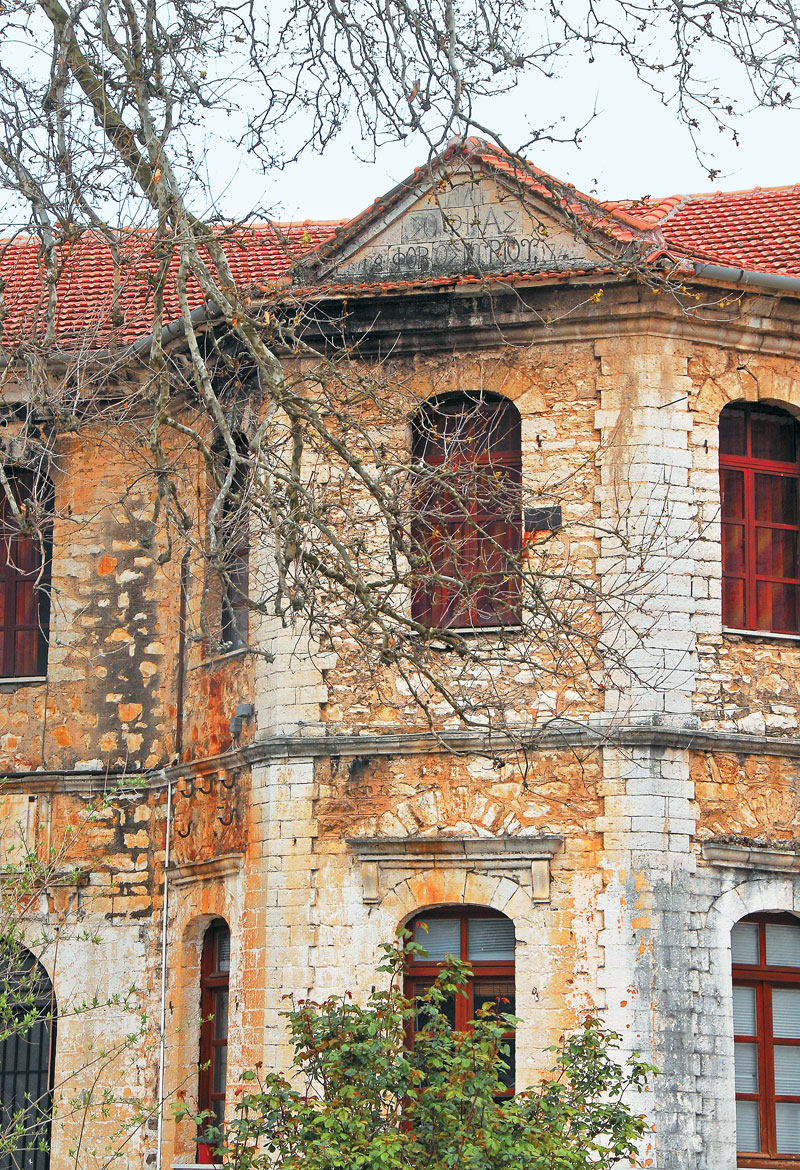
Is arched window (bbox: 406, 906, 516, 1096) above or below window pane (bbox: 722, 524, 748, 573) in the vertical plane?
below

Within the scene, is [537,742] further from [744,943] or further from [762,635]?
[744,943]

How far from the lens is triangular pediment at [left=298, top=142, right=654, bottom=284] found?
13.6 m

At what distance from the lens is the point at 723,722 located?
13148 millimetres

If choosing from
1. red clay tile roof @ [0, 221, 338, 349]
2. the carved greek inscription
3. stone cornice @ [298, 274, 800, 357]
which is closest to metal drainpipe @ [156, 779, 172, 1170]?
red clay tile roof @ [0, 221, 338, 349]

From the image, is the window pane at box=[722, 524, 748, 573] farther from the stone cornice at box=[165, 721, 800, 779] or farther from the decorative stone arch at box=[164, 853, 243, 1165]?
the decorative stone arch at box=[164, 853, 243, 1165]

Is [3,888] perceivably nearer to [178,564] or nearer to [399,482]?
[399,482]

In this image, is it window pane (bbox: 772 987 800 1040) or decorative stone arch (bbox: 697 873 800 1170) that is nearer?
decorative stone arch (bbox: 697 873 800 1170)

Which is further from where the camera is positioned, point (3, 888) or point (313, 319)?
point (313, 319)

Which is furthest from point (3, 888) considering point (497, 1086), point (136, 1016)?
point (136, 1016)

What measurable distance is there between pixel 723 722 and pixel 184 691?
173 inches

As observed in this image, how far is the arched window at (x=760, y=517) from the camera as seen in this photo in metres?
13.8

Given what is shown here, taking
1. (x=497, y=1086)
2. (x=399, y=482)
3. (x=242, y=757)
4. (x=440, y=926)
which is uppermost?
(x=399, y=482)

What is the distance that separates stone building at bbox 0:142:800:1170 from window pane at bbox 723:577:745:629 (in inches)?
0.9

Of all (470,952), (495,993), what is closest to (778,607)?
(470,952)
